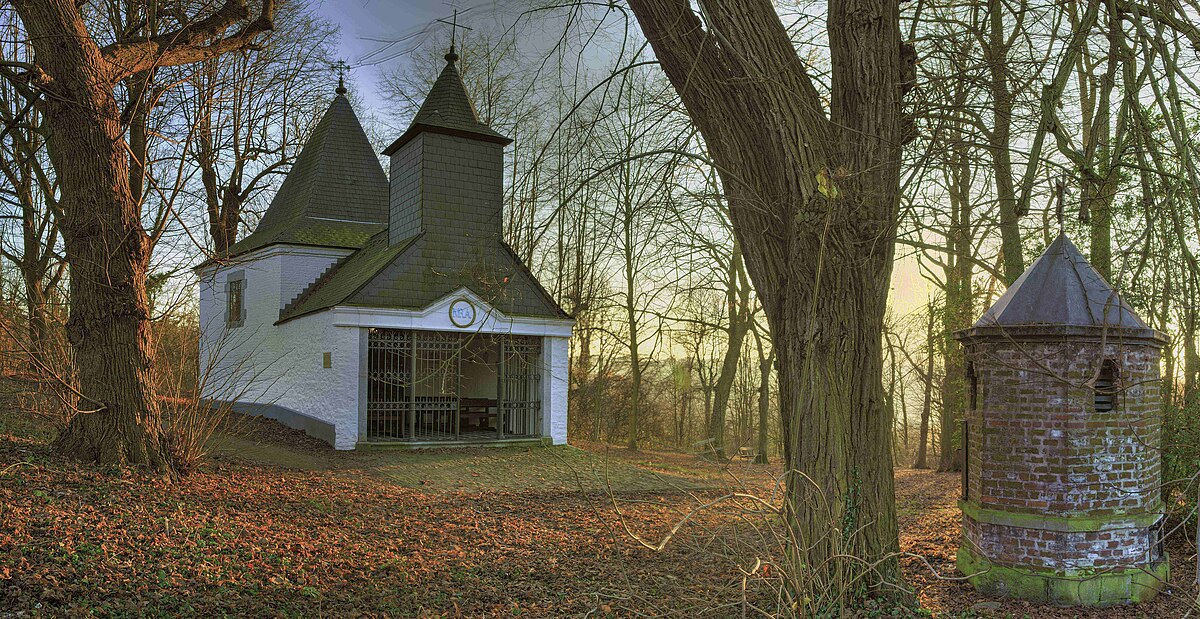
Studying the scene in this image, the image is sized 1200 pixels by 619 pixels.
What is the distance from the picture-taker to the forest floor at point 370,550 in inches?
234

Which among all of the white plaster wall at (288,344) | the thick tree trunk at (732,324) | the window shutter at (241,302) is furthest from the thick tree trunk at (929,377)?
the window shutter at (241,302)

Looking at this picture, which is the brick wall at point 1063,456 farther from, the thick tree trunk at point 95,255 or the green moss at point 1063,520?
the thick tree trunk at point 95,255

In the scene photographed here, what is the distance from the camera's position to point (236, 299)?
21.5 metres

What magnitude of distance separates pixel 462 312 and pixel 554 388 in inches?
99.1

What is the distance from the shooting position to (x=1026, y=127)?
28.3 ft

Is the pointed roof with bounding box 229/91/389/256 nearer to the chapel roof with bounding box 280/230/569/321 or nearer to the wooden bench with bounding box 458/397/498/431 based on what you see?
the chapel roof with bounding box 280/230/569/321

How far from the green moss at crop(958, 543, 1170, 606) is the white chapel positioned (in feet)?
29.2

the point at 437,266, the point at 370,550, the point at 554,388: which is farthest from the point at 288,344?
the point at 370,550

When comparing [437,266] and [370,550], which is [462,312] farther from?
[370,550]

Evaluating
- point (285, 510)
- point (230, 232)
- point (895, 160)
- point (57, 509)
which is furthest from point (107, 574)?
point (230, 232)

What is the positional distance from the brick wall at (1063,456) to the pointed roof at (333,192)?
15965 mm

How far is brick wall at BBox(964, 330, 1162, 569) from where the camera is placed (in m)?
6.97

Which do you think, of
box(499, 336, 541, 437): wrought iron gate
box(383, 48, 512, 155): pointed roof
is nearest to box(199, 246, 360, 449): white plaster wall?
box(499, 336, 541, 437): wrought iron gate

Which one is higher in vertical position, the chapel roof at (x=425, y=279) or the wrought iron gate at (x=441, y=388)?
the chapel roof at (x=425, y=279)
